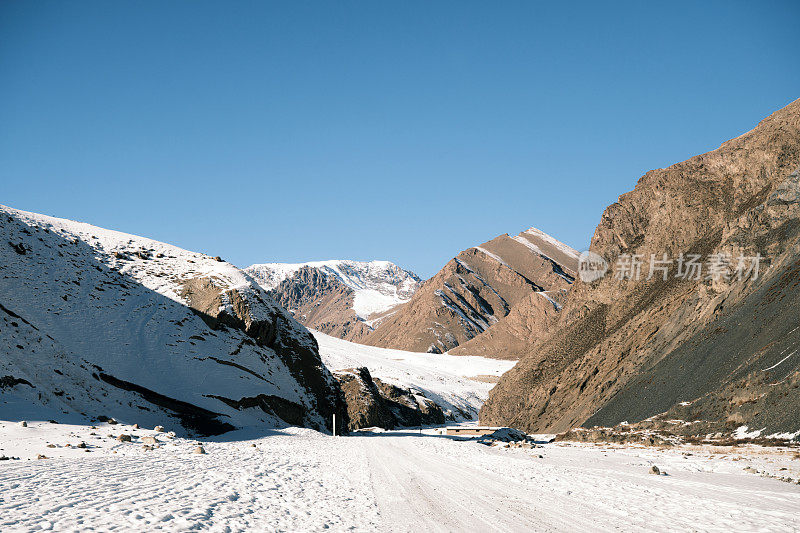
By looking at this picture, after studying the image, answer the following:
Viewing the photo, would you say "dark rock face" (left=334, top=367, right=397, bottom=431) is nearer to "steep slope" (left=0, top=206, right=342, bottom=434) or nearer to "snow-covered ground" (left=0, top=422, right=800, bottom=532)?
"steep slope" (left=0, top=206, right=342, bottom=434)

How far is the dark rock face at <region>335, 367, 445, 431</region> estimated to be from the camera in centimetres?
6297

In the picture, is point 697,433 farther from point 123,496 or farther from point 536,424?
point 123,496

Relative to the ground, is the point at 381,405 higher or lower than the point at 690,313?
lower

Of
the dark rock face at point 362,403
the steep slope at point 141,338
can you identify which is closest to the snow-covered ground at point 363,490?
the steep slope at point 141,338

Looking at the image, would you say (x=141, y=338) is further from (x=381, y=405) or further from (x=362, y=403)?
(x=381, y=405)

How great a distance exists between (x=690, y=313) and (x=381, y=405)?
142 feet

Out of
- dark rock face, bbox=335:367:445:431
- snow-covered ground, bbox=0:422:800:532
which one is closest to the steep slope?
snow-covered ground, bbox=0:422:800:532

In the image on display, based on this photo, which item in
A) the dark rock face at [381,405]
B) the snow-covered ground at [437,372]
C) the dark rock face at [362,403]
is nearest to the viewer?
the dark rock face at [362,403]

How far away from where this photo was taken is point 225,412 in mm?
35250

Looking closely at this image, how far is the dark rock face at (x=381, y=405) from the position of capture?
6297cm

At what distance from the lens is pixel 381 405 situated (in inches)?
2749

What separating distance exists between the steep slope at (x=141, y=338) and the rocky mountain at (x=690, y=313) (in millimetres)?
24537

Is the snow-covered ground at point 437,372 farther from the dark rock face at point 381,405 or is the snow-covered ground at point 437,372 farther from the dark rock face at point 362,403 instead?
the dark rock face at point 362,403

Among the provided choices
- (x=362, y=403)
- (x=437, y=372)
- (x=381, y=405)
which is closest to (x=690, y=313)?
(x=362, y=403)
